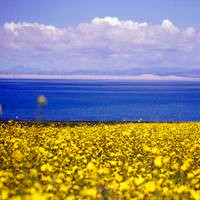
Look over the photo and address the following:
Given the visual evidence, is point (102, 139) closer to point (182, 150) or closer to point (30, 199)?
point (182, 150)

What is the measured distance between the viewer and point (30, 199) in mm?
5445

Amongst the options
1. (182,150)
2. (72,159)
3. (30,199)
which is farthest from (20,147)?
(30,199)

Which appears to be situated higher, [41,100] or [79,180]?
[41,100]

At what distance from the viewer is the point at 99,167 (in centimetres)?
945

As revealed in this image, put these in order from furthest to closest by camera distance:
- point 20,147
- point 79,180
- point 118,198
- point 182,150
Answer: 1. point 182,150
2. point 20,147
3. point 79,180
4. point 118,198

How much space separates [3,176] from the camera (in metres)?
7.77

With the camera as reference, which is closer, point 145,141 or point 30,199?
point 30,199

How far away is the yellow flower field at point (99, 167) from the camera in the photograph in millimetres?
6738

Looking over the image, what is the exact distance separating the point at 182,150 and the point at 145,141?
216cm

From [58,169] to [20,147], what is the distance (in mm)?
2476

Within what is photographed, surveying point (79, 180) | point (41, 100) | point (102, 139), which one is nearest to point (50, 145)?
point (102, 139)

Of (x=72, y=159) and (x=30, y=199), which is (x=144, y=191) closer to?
(x=30, y=199)

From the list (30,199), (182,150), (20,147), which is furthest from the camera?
(182,150)

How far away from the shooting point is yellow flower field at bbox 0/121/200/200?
6738mm
